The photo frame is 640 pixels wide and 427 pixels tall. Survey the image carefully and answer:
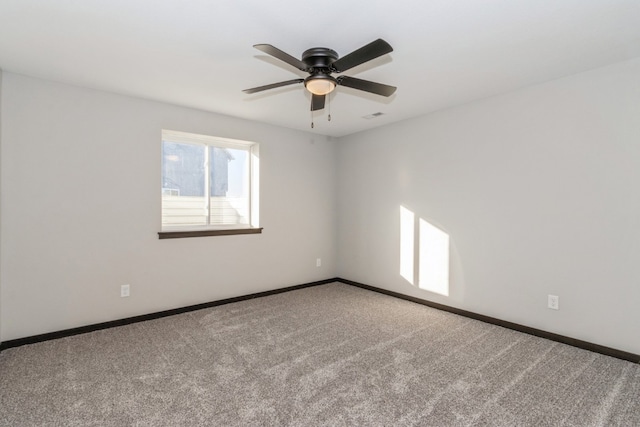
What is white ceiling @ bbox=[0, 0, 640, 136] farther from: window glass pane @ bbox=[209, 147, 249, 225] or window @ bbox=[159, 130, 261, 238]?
window glass pane @ bbox=[209, 147, 249, 225]

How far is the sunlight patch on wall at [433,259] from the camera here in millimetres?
3744

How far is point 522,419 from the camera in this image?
71.4 inches

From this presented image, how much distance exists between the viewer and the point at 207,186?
401cm

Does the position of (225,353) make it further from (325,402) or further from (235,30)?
(235,30)

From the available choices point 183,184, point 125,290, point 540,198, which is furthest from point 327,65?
point 125,290

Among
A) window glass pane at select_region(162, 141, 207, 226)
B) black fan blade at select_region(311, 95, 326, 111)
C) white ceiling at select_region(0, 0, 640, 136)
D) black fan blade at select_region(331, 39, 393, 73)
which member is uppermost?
white ceiling at select_region(0, 0, 640, 136)

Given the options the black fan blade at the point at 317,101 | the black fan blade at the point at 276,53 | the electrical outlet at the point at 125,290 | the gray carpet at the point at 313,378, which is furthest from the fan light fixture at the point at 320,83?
the electrical outlet at the point at 125,290

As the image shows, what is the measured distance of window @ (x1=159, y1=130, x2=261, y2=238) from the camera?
3.73 m

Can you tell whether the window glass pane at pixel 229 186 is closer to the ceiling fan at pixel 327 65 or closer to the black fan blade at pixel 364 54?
the ceiling fan at pixel 327 65

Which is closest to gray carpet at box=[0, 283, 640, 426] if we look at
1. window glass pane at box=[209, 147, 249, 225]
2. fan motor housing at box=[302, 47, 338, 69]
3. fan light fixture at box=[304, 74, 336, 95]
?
window glass pane at box=[209, 147, 249, 225]

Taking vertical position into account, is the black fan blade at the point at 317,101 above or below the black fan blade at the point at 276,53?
below

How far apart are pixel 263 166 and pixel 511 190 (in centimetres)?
300

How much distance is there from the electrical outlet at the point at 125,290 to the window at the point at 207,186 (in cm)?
62

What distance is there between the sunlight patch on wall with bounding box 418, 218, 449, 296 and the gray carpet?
566 millimetres
